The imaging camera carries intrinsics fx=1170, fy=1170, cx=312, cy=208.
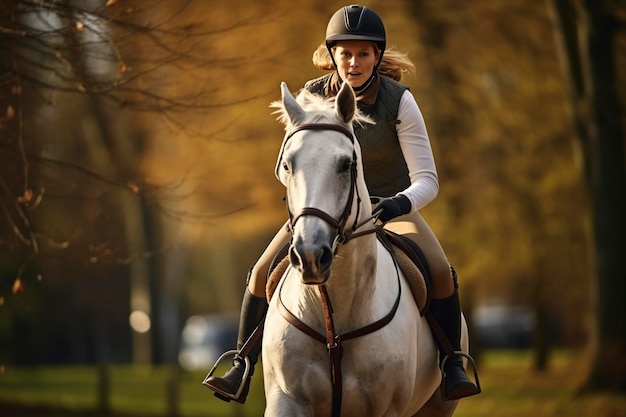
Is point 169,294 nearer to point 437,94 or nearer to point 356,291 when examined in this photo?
point 437,94

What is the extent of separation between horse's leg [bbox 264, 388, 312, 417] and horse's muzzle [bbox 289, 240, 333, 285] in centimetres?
116

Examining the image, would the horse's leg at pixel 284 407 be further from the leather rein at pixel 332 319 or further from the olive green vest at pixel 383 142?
the olive green vest at pixel 383 142

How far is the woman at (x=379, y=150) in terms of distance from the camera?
7.37 meters

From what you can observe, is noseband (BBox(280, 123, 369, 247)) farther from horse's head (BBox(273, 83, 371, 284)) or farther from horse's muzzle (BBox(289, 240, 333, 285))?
horse's muzzle (BBox(289, 240, 333, 285))

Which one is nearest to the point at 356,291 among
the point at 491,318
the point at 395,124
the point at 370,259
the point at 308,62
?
the point at 370,259

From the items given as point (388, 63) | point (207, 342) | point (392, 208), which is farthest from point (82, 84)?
point (207, 342)

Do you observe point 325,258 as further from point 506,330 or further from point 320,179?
point 506,330

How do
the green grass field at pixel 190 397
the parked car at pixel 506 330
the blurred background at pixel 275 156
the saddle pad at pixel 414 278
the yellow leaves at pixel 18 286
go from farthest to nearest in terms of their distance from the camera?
1. the parked car at pixel 506 330
2. the green grass field at pixel 190 397
3. the blurred background at pixel 275 156
4. the yellow leaves at pixel 18 286
5. the saddle pad at pixel 414 278

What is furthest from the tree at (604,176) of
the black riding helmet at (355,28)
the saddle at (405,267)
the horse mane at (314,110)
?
the horse mane at (314,110)

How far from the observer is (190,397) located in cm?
2567

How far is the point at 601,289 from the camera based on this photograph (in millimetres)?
21688

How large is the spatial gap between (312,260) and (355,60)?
2.15 m

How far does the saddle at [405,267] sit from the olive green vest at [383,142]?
0.33 m

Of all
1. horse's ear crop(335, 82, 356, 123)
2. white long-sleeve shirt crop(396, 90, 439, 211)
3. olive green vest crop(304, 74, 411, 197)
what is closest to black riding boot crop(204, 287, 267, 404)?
olive green vest crop(304, 74, 411, 197)
